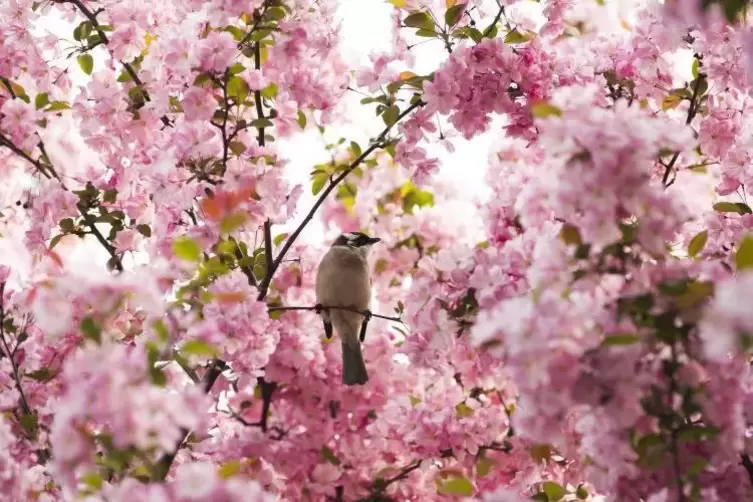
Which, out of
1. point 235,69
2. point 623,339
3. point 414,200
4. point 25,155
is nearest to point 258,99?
point 235,69

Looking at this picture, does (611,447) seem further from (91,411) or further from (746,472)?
(91,411)

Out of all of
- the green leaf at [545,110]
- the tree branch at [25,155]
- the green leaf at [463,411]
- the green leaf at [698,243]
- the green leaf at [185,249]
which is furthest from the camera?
the tree branch at [25,155]

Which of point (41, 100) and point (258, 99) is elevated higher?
point (41, 100)

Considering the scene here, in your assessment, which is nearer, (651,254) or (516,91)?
(651,254)

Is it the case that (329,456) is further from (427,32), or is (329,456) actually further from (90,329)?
(427,32)

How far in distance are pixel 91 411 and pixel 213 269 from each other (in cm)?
61

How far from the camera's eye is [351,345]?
8.33 feet

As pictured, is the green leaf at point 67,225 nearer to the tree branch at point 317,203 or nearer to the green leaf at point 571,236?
the tree branch at point 317,203

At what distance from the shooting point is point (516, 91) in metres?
2.34

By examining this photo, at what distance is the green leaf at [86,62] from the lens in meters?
2.60

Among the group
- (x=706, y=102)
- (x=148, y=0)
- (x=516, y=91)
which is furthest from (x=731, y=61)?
(x=148, y=0)

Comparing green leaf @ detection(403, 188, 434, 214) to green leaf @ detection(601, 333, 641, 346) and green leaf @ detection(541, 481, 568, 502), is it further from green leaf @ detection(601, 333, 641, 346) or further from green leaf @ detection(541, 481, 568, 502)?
green leaf @ detection(601, 333, 641, 346)

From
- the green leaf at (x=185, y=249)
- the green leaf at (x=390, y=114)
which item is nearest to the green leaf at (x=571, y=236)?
the green leaf at (x=185, y=249)

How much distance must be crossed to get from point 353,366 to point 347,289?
0.45m
